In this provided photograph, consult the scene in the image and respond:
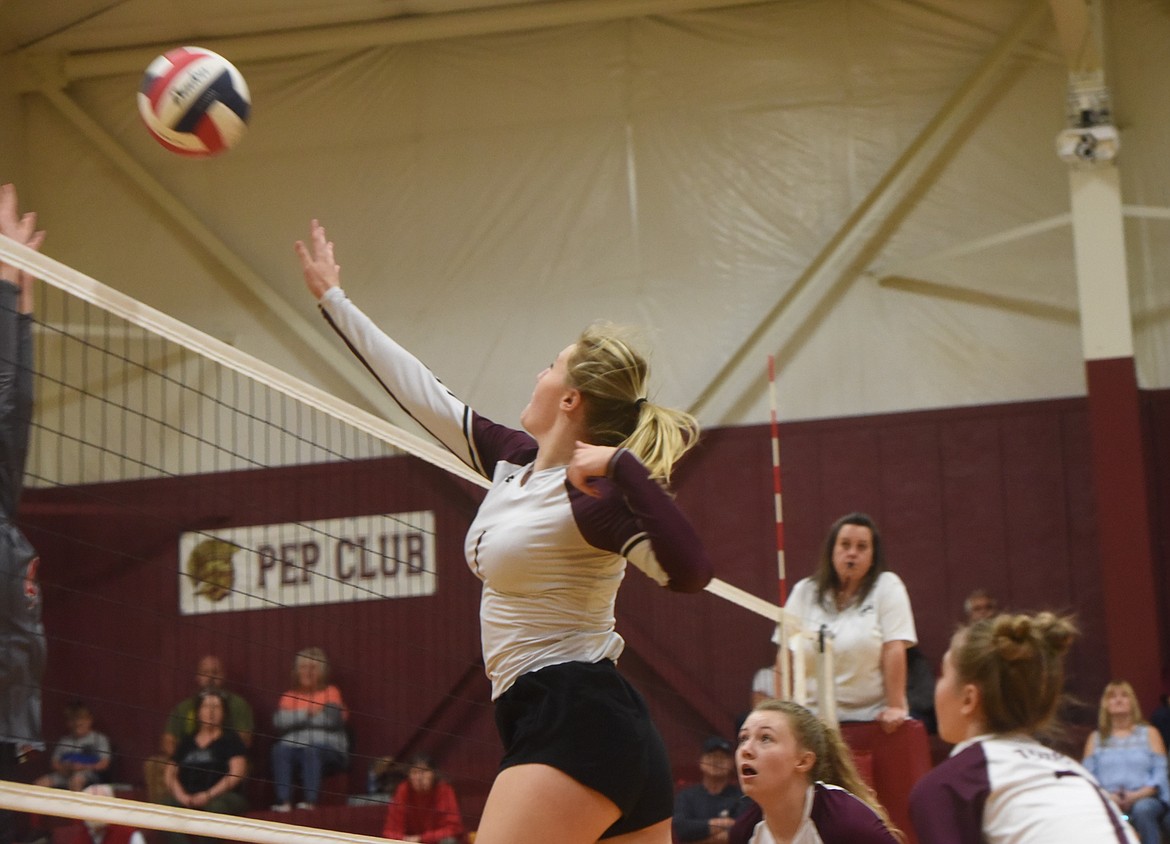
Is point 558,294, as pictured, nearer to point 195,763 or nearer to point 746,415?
point 746,415

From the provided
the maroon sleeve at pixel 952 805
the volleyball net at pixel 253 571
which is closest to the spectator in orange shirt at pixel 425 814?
the volleyball net at pixel 253 571

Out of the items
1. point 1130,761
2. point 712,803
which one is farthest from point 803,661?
point 1130,761

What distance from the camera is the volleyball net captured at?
11719mm

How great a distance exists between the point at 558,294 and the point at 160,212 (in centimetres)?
364

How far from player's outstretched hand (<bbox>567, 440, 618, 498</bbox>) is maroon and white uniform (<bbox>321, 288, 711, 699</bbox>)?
0.07ft

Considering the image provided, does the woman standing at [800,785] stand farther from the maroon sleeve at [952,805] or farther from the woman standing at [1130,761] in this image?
the woman standing at [1130,761]

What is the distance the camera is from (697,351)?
1196 centimetres

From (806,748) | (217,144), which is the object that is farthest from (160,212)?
(806,748)

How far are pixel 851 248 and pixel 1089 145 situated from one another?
81.0 inches

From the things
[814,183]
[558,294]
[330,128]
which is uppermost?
[330,128]

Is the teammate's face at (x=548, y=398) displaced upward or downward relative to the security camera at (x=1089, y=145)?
downward

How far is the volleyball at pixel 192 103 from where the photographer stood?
478 cm

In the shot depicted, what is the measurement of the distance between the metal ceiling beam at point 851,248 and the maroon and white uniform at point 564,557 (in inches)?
339

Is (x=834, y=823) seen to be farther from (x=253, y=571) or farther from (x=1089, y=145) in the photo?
(x=253, y=571)
